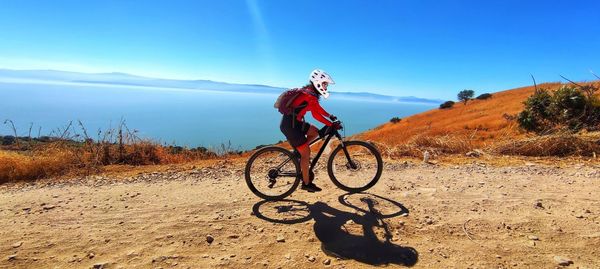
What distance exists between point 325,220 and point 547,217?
294 centimetres

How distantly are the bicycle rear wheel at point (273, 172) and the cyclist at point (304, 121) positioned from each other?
19cm

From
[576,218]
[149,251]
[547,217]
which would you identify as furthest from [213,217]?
[576,218]

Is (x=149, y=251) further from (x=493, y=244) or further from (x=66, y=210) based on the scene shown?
(x=493, y=244)

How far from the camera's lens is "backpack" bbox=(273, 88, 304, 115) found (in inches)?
218

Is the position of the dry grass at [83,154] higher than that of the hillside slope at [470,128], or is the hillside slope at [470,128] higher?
the hillside slope at [470,128]

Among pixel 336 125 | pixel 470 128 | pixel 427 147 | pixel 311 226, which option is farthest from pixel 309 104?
pixel 470 128

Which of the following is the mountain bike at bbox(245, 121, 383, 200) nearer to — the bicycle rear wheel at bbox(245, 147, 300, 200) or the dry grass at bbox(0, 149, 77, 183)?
the bicycle rear wheel at bbox(245, 147, 300, 200)

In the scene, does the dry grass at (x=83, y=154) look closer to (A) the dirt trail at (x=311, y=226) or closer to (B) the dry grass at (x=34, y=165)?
(B) the dry grass at (x=34, y=165)

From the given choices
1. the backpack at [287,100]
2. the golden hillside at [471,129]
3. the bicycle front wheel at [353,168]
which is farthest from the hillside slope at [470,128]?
the backpack at [287,100]

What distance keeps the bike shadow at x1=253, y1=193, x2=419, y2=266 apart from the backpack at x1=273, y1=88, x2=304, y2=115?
1.49 meters

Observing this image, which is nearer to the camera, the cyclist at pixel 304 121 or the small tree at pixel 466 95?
the cyclist at pixel 304 121

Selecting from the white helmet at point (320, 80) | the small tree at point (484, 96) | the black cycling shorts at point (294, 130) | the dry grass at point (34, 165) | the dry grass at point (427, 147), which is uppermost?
the small tree at point (484, 96)

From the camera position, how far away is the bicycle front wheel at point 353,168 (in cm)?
617

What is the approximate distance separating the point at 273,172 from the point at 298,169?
416mm
